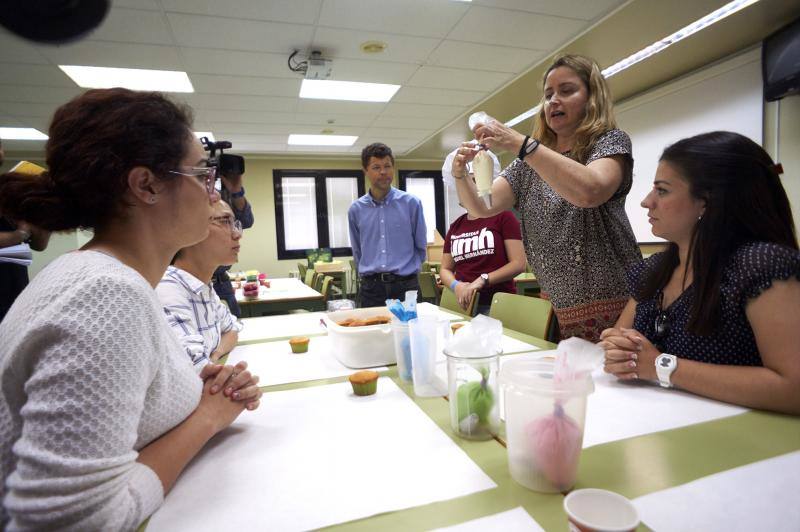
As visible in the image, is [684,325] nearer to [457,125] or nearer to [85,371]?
[85,371]

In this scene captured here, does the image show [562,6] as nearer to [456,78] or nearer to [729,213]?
[456,78]

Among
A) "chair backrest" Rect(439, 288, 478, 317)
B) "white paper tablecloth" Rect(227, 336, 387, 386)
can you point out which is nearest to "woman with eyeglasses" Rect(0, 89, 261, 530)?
"white paper tablecloth" Rect(227, 336, 387, 386)

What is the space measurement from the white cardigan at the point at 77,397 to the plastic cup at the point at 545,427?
23.5 inches

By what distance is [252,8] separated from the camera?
305 cm

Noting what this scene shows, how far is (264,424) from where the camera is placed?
0.99m

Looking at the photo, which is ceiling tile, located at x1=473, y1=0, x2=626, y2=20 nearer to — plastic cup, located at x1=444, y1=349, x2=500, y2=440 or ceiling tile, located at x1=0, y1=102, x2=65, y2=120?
plastic cup, located at x1=444, y1=349, x2=500, y2=440

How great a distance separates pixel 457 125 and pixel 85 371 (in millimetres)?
6395

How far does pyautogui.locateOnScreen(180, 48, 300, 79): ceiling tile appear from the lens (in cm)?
371

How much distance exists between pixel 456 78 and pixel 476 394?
4.40 metres

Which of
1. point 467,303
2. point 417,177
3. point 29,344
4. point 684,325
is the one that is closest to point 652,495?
point 684,325

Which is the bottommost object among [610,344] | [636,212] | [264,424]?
[264,424]

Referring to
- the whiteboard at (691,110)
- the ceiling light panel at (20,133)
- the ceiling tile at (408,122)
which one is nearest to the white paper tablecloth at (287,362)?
the whiteboard at (691,110)

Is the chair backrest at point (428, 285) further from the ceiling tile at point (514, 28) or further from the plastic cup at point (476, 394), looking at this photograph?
the plastic cup at point (476, 394)

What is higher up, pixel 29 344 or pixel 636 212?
pixel 636 212
